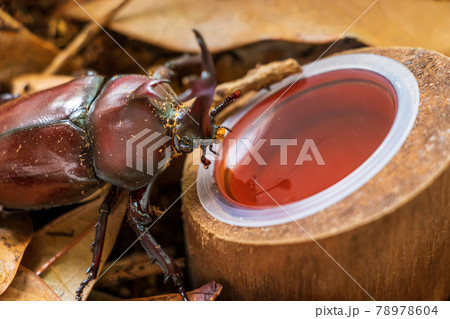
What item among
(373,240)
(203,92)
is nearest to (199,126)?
(203,92)

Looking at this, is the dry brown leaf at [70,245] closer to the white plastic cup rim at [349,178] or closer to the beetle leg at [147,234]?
the beetle leg at [147,234]

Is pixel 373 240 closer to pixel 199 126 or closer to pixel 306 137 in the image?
pixel 306 137

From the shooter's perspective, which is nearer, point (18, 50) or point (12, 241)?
point (12, 241)

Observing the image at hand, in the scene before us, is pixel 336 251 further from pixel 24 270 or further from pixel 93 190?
pixel 24 270

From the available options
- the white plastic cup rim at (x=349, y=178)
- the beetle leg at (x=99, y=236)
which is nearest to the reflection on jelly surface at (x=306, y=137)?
the white plastic cup rim at (x=349, y=178)

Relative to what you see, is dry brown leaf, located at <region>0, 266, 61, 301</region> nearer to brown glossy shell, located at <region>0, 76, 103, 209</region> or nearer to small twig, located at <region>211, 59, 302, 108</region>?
brown glossy shell, located at <region>0, 76, 103, 209</region>

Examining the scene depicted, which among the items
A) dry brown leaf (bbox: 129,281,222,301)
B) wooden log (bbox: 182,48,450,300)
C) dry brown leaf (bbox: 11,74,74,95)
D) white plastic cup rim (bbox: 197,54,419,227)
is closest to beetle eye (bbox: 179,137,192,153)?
white plastic cup rim (bbox: 197,54,419,227)
